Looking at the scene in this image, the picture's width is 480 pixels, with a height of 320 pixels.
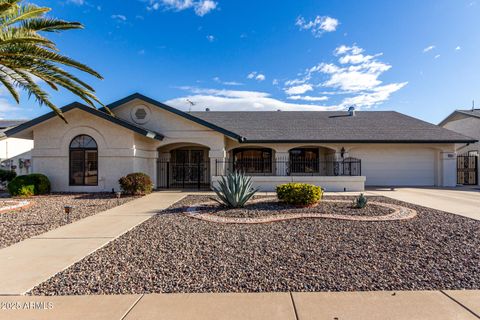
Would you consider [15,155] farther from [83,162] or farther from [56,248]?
[56,248]

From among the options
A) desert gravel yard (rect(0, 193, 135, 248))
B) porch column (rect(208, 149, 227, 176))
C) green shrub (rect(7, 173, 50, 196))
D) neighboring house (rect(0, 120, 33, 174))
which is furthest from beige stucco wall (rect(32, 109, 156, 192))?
neighboring house (rect(0, 120, 33, 174))

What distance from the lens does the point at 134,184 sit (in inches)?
536

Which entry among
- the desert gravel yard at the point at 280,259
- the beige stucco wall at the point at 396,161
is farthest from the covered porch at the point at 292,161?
the desert gravel yard at the point at 280,259

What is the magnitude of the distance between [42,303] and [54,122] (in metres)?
14.2

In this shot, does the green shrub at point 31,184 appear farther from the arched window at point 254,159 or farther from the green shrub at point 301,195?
the green shrub at point 301,195

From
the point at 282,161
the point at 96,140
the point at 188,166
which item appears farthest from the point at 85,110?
the point at 282,161

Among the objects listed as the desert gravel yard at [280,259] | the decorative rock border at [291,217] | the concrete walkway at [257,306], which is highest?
the decorative rock border at [291,217]

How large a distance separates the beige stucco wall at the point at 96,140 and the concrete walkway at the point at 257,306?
11.7 metres

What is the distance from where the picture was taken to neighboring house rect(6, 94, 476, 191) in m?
15.0

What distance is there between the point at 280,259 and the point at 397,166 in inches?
671

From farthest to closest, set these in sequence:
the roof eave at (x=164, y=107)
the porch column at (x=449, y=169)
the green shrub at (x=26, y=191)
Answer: the porch column at (x=449, y=169) < the roof eave at (x=164, y=107) < the green shrub at (x=26, y=191)

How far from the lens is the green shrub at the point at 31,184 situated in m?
13.4

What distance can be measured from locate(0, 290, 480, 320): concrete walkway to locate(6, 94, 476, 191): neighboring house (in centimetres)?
1163

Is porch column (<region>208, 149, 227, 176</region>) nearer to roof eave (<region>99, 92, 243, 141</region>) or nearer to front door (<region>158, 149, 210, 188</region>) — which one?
roof eave (<region>99, 92, 243, 141</region>)
